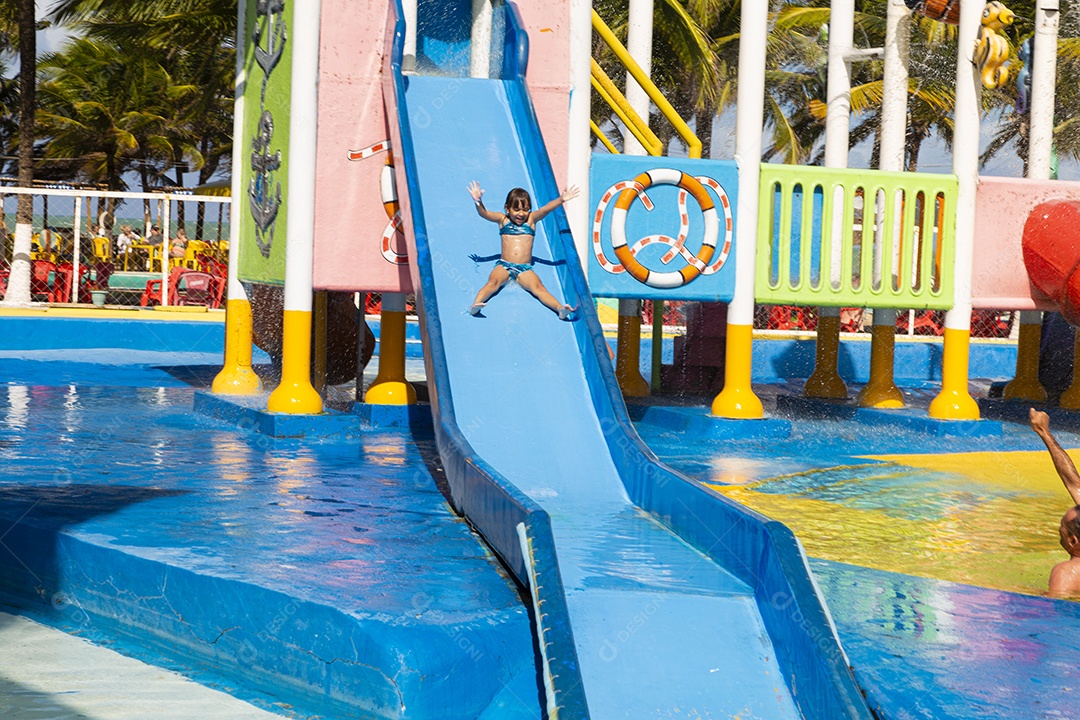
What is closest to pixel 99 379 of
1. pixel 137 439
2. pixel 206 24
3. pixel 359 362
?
pixel 359 362

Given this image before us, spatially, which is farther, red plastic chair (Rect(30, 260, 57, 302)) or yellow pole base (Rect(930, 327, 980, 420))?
red plastic chair (Rect(30, 260, 57, 302))

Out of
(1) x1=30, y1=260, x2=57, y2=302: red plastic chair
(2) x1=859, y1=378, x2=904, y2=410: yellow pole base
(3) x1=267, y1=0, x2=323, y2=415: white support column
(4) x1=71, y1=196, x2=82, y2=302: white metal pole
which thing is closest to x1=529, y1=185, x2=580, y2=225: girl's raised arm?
(3) x1=267, y1=0, x2=323, y2=415: white support column

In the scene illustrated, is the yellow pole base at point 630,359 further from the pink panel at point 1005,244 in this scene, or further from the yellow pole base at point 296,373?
the yellow pole base at point 296,373

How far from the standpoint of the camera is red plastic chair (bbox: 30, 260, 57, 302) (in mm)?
19703

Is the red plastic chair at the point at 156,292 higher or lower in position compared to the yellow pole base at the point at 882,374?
higher

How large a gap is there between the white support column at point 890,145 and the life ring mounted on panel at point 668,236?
251 centimetres

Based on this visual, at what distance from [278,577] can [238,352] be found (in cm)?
653

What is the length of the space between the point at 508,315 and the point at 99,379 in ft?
21.3

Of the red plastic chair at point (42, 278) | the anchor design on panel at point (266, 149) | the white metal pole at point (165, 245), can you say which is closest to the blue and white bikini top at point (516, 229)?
the anchor design on panel at point (266, 149)

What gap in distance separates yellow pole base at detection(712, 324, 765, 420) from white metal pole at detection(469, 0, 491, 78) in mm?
2966

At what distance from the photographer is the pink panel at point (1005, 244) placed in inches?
436

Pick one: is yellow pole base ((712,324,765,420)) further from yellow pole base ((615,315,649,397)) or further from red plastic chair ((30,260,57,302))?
red plastic chair ((30,260,57,302))

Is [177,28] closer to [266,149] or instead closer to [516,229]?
[266,149]

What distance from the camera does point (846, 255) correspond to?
422 inches
